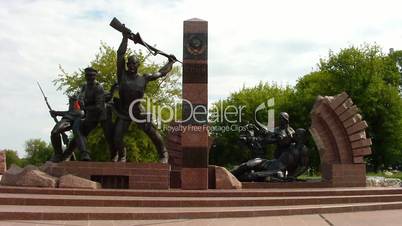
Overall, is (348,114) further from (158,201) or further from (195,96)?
(158,201)

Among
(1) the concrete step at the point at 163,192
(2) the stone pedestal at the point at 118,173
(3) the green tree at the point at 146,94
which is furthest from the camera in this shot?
(3) the green tree at the point at 146,94

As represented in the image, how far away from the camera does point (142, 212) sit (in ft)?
33.4

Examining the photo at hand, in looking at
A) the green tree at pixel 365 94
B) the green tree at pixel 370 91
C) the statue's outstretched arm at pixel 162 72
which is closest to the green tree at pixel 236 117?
the green tree at pixel 365 94

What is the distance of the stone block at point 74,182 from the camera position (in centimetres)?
1305

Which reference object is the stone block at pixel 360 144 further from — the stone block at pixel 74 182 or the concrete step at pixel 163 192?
the stone block at pixel 74 182

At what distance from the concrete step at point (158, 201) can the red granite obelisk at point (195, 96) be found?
246 cm

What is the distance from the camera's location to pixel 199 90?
1490 cm

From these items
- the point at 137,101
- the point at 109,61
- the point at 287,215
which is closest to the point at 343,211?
the point at 287,215

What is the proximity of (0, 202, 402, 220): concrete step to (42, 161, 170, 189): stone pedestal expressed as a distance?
2560 millimetres

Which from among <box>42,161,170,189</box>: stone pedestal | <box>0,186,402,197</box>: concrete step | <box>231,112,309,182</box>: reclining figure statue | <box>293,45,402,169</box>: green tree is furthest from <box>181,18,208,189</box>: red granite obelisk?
<box>293,45,402,169</box>: green tree

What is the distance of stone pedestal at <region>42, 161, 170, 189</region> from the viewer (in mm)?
13688

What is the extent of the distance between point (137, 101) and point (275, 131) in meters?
5.45

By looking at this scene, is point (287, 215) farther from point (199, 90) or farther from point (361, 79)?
point (361, 79)

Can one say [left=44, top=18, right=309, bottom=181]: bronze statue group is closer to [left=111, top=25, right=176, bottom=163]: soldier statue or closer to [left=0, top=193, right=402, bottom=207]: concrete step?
[left=111, top=25, right=176, bottom=163]: soldier statue
